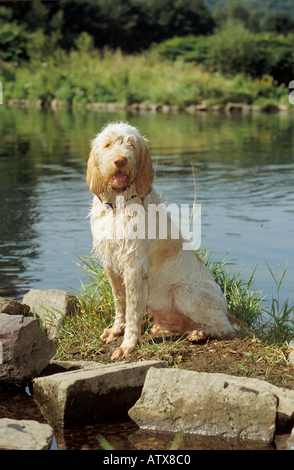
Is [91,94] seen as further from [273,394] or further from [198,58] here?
[273,394]

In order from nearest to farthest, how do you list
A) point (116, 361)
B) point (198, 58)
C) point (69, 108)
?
point (116, 361) < point (69, 108) < point (198, 58)

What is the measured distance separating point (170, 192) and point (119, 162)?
738 cm

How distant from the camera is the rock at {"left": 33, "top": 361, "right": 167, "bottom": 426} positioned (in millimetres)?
4160

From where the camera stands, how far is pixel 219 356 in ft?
16.0

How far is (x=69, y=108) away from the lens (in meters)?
34.0

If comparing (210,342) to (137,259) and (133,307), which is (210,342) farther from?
(137,259)

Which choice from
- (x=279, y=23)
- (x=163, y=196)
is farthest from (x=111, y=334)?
(x=279, y=23)

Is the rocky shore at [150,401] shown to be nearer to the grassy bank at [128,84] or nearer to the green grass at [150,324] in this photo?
the green grass at [150,324]

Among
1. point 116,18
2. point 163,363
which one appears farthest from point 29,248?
point 116,18

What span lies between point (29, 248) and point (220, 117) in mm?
21398

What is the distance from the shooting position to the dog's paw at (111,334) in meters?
5.36

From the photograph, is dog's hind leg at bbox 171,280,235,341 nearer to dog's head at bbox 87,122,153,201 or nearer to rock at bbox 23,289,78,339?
dog's head at bbox 87,122,153,201

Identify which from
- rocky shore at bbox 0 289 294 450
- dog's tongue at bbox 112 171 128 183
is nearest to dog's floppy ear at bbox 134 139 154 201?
dog's tongue at bbox 112 171 128 183

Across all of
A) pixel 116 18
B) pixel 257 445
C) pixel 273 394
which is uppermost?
pixel 116 18
